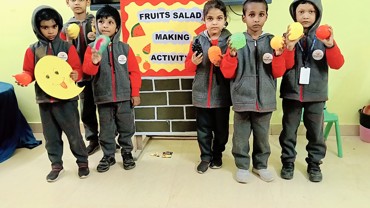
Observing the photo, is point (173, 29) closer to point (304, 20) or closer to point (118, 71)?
point (118, 71)

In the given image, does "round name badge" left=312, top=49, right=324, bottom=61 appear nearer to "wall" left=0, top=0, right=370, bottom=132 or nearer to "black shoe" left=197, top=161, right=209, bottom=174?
"wall" left=0, top=0, right=370, bottom=132

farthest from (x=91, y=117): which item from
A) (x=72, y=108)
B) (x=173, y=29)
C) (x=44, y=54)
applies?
(x=173, y=29)

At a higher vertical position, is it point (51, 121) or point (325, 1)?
point (325, 1)

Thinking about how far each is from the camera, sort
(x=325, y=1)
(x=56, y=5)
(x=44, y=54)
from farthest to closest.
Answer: (x=56, y=5) < (x=325, y=1) < (x=44, y=54)

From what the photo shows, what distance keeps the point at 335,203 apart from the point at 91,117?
1639 millimetres

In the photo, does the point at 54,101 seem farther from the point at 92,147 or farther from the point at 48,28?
the point at 92,147

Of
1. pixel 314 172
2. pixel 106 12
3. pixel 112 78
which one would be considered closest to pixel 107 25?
pixel 106 12

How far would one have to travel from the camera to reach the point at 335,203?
180 centimetres

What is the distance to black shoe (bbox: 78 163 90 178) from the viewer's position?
214cm

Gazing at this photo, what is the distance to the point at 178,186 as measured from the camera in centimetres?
201

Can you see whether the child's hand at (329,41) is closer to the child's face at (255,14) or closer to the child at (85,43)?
the child's face at (255,14)

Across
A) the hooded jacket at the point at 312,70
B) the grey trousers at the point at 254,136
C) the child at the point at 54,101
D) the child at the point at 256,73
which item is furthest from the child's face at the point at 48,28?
the hooded jacket at the point at 312,70

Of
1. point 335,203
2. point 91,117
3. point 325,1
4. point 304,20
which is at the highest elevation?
point 325,1

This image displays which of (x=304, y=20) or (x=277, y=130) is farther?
(x=277, y=130)
